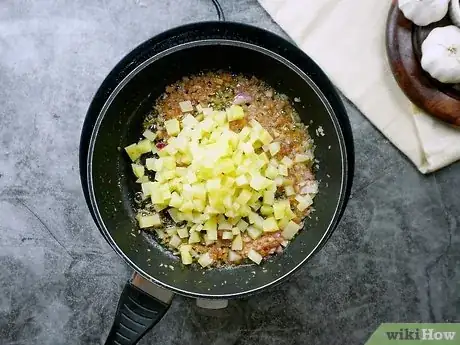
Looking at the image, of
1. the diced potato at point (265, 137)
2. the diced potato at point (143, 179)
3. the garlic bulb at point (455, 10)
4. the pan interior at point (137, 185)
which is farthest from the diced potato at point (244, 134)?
the garlic bulb at point (455, 10)

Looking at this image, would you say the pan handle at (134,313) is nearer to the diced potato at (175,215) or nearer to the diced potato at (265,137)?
the diced potato at (175,215)

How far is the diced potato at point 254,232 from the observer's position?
129 centimetres

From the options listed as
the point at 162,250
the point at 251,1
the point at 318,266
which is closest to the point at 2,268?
the point at 162,250

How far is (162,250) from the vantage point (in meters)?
1.32

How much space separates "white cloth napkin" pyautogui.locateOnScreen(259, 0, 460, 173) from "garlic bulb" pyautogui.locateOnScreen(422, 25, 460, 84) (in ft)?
0.36

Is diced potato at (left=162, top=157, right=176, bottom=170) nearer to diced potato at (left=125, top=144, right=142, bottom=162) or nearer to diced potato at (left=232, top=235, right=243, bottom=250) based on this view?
diced potato at (left=125, top=144, right=142, bottom=162)

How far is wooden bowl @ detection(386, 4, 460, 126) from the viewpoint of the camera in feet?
4.38

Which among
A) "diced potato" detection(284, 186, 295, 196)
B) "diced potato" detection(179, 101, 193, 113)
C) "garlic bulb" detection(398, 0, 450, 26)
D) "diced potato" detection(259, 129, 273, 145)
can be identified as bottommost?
"diced potato" detection(179, 101, 193, 113)

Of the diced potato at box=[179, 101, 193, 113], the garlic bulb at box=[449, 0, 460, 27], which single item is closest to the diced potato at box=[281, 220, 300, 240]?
the diced potato at box=[179, 101, 193, 113]

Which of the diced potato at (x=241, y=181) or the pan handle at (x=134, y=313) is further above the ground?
the diced potato at (x=241, y=181)

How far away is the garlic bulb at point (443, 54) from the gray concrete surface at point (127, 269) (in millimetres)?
197

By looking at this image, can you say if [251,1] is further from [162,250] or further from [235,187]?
[162,250]

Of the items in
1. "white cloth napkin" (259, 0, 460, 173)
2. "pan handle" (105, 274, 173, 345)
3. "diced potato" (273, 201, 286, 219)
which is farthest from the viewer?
"white cloth napkin" (259, 0, 460, 173)

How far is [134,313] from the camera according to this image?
1.16 meters
